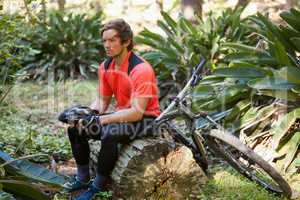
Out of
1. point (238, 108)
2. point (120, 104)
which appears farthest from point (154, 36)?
point (120, 104)

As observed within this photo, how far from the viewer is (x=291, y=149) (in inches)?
217

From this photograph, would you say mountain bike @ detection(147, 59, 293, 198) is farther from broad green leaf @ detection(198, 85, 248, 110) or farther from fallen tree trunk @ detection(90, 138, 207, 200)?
broad green leaf @ detection(198, 85, 248, 110)

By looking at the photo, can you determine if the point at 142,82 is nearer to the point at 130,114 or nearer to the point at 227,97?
the point at 130,114

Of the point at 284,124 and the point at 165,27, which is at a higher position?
the point at 165,27

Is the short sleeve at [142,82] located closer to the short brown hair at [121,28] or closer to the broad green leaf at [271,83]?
the short brown hair at [121,28]

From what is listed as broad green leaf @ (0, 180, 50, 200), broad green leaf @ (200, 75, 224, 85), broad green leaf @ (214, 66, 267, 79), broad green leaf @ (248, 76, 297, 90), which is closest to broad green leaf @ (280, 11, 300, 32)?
broad green leaf @ (214, 66, 267, 79)

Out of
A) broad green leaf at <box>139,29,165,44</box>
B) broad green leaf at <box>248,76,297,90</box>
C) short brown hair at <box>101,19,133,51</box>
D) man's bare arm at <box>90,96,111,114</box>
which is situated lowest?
man's bare arm at <box>90,96,111,114</box>

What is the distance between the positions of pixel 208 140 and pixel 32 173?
157cm

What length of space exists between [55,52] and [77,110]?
6.98m

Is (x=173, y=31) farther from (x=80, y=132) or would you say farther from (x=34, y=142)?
(x=80, y=132)

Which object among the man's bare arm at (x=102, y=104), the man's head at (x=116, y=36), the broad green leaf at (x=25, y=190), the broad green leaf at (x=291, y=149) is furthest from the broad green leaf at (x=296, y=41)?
the broad green leaf at (x=25, y=190)

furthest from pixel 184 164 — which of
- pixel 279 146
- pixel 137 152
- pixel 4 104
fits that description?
pixel 4 104

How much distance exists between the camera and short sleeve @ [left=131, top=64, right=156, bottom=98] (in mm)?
4430

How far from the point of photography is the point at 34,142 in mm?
6152
